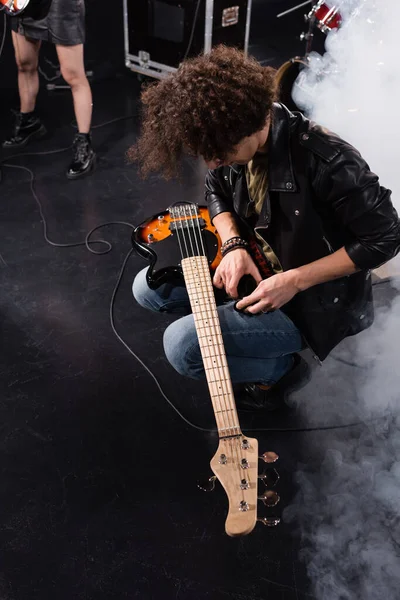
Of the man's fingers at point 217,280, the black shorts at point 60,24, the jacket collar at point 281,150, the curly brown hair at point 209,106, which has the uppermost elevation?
the curly brown hair at point 209,106

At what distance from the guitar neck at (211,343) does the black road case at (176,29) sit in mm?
2829

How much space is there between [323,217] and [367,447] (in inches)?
33.4

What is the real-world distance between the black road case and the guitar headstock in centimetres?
351

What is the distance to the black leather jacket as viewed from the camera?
5.30 feet

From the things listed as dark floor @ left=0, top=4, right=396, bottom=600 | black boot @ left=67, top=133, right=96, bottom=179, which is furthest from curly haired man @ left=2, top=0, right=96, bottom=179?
dark floor @ left=0, top=4, right=396, bottom=600

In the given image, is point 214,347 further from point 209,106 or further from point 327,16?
point 327,16

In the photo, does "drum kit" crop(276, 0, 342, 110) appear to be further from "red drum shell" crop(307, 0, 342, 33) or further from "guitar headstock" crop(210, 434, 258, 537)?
"guitar headstock" crop(210, 434, 258, 537)

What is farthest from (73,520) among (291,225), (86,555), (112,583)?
(291,225)

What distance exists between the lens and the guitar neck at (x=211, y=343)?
1.62 meters

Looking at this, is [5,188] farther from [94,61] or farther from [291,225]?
[291,225]

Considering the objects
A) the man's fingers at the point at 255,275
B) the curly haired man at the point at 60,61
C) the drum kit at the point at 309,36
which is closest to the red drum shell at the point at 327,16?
the drum kit at the point at 309,36

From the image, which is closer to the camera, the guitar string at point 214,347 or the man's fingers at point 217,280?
the guitar string at point 214,347

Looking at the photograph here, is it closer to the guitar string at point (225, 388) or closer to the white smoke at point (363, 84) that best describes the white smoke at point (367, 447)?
the white smoke at point (363, 84)

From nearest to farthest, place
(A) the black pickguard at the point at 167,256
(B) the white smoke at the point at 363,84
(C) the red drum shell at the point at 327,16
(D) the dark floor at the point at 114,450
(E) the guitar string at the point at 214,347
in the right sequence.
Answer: (E) the guitar string at the point at 214,347 → (D) the dark floor at the point at 114,450 → (A) the black pickguard at the point at 167,256 → (B) the white smoke at the point at 363,84 → (C) the red drum shell at the point at 327,16
